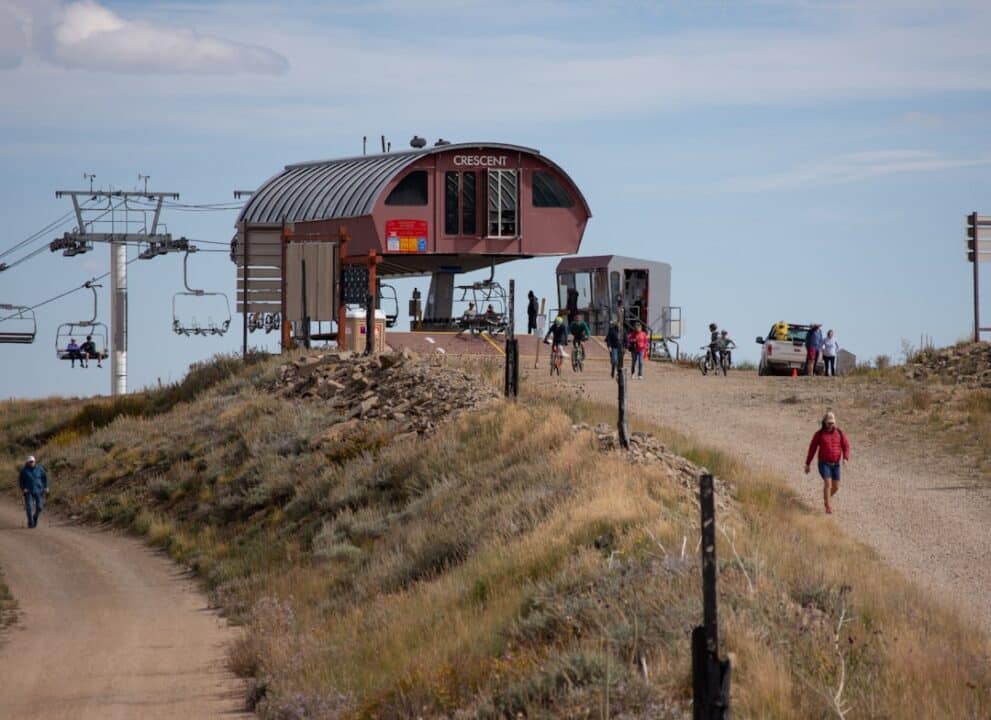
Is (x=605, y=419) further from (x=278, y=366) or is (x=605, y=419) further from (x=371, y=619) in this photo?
(x=278, y=366)

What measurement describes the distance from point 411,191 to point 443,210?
1.23 m

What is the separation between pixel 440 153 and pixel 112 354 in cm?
1770

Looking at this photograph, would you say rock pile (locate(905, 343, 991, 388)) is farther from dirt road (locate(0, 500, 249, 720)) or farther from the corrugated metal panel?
dirt road (locate(0, 500, 249, 720))

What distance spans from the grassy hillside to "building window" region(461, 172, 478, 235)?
15095 millimetres

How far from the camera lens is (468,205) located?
42.3m

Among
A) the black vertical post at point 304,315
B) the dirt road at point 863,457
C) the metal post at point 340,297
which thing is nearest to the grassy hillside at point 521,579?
the dirt road at point 863,457

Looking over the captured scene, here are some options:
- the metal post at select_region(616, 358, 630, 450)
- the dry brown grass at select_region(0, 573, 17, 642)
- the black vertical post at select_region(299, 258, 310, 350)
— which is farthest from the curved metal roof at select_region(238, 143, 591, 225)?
the metal post at select_region(616, 358, 630, 450)

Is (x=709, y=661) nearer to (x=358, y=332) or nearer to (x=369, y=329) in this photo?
(x=369, y=329)

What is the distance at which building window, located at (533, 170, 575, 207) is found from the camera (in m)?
43.2

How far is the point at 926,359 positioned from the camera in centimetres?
3547

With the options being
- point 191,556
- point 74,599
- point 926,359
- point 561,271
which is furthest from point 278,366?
point 561,271

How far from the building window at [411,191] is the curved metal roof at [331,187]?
Answer: 0.43 m

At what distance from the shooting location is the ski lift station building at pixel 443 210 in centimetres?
4059

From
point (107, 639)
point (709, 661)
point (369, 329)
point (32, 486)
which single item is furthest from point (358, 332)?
point (709, 661)
